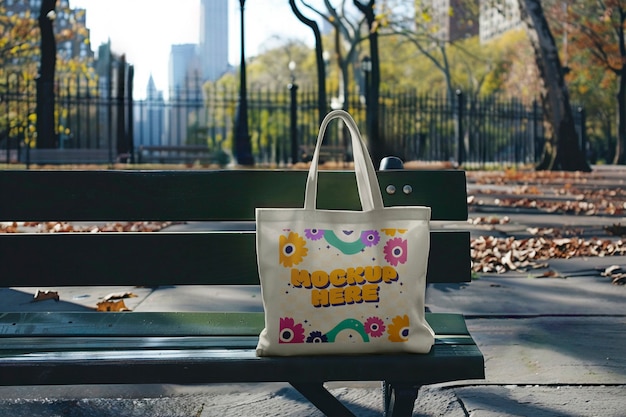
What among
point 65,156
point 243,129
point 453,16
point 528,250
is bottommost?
point 528,250

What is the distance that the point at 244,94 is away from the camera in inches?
916

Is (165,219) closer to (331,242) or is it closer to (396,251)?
(331,242)

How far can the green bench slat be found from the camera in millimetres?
3186

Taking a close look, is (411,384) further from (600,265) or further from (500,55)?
(500,55)

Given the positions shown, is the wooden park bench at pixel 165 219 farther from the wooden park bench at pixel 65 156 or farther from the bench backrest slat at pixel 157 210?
the wooden park bench at pixel 65 156

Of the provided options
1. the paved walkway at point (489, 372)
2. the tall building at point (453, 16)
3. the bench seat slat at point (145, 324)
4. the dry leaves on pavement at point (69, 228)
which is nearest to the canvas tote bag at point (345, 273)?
the bench seat slat at point (145, 324)

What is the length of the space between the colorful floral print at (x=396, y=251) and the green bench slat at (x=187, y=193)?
2.24 feet

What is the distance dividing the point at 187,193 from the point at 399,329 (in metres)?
0.98

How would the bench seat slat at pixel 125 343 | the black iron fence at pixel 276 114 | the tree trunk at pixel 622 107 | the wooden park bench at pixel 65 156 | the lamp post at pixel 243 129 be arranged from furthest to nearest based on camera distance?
the tree trunk at pixel 622 107
the black iron fence at pixel 276 114
the lamp post at pixel 243 129
the wooden park bench at pixel 65 156
the bench seat slat at pixel 125 343

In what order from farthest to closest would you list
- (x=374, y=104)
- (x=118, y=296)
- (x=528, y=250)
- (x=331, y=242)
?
(x=374, y=104), (x=528, y=250), (x=118, y=296), (x=331, y=242)

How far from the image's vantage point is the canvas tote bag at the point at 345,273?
252 centimetres

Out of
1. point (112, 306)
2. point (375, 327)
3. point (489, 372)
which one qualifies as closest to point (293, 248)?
point (375, 327)

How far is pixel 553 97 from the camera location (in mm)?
22359

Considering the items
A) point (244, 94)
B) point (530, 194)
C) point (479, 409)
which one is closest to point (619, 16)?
point (244, 94)
